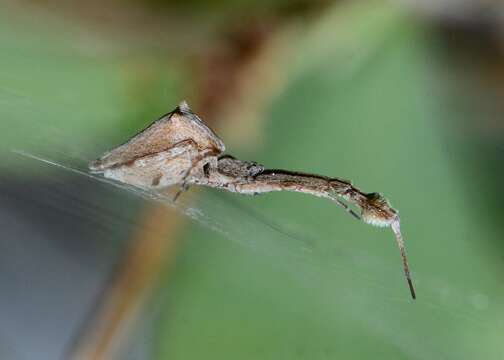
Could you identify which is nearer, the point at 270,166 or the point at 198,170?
the point at 198,170

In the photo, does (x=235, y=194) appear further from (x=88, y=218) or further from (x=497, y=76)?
(x=497, y=76)

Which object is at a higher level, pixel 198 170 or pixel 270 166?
pixel 270 166

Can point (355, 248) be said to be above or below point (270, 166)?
below

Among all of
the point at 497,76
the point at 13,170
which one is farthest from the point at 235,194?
the point at 497,76

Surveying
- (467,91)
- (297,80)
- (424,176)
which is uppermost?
(467,91)

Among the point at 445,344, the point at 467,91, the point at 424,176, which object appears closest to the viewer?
the point at 445,344

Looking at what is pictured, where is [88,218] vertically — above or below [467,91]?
below

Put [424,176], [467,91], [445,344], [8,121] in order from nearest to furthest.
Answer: [8,121], [445,344], [424,176], [467,91]

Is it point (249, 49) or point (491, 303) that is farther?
point (249, 49)
